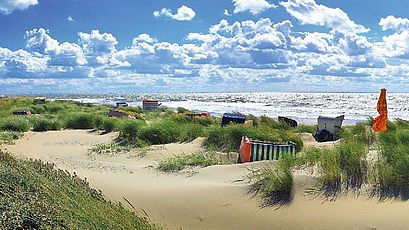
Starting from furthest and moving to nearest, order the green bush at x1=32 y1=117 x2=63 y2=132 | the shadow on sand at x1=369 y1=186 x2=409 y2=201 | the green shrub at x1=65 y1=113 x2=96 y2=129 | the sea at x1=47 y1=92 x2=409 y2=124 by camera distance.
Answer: the sea at x1=47 y1=92 x2=409 y2=124
the green shrub at x1=65 y1=113 x2=96 y2=129
the green bush at x1=32 y1=117 x2=63 y2=132
the shadow on sand at x1=369 y1=186 x2=409 y2=201

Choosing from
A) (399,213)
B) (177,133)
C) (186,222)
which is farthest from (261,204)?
(177,133)

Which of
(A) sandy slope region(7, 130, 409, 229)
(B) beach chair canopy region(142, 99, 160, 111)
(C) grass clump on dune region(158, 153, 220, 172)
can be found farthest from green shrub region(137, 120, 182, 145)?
(B) beach chair canopy region(142, 99, 160, 111)

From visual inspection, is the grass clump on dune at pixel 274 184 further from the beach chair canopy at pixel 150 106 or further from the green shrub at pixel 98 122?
the beach chair canopy at pixel 150 106

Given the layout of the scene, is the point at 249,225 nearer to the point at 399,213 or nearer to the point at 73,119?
the point at 399,213

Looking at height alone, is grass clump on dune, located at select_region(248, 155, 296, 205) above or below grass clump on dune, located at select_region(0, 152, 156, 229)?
below

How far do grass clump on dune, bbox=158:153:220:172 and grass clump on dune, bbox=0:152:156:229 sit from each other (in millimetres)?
4173

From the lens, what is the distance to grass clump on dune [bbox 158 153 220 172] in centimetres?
1173

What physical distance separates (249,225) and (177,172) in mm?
3759

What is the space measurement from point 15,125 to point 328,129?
14699 millimetres

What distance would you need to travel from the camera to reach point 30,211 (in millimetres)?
4730

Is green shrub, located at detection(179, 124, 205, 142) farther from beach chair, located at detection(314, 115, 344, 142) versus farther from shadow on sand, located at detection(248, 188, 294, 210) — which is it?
shadow on sand, located at detection(248, 188, 294, 210)

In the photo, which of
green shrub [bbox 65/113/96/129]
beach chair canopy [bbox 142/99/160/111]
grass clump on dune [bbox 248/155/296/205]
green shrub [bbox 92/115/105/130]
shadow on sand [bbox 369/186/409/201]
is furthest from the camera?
beach chair canopy [bbox 142/99/160/111]

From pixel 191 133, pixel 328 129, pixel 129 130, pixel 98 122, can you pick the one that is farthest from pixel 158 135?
pixel 328 129

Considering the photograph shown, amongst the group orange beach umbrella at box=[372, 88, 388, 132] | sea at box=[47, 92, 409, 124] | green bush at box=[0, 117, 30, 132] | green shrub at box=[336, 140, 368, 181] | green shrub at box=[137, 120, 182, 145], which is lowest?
sea at box=[47, 92, 409, 124]
